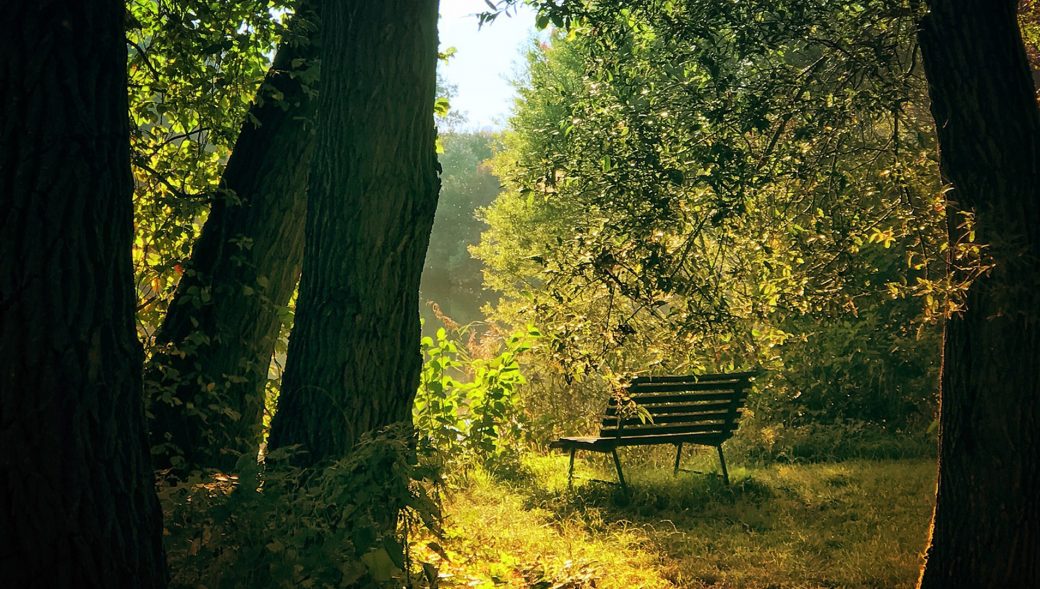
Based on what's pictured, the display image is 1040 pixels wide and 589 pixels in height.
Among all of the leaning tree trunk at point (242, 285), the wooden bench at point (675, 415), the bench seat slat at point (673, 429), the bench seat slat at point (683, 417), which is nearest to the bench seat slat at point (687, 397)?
the wooden bench at point (675, 415)

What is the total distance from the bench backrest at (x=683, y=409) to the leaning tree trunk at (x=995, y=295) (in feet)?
11.9

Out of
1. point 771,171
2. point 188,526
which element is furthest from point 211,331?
point 771,171

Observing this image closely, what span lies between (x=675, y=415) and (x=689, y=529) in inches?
65.8

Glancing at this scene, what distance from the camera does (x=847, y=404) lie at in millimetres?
12445

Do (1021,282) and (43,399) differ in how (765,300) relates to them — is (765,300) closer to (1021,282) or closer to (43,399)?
(1021,282)

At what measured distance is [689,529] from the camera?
23.1ft

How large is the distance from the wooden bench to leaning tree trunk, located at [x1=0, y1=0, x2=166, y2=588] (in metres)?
5.80

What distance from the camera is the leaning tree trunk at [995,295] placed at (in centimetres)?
461

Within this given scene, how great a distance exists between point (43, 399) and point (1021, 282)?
440 centimetres

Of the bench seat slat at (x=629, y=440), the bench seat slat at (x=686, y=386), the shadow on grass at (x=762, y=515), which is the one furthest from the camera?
Answer: the bench seat slat at (x=686, y=386)

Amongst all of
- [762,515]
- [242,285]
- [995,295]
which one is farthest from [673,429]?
[242,285]

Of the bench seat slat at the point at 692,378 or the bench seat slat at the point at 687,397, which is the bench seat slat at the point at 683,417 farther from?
the bench seat slat at the point at 692,378

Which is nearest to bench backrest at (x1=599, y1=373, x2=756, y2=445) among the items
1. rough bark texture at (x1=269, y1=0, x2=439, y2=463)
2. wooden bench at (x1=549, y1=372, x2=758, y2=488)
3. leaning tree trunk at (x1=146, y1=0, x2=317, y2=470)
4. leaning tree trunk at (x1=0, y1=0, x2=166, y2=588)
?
wooden bench at (x1=549, y1=372, x2=758, y2=488)

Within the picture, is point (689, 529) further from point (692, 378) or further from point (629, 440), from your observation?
point (692, 378)
